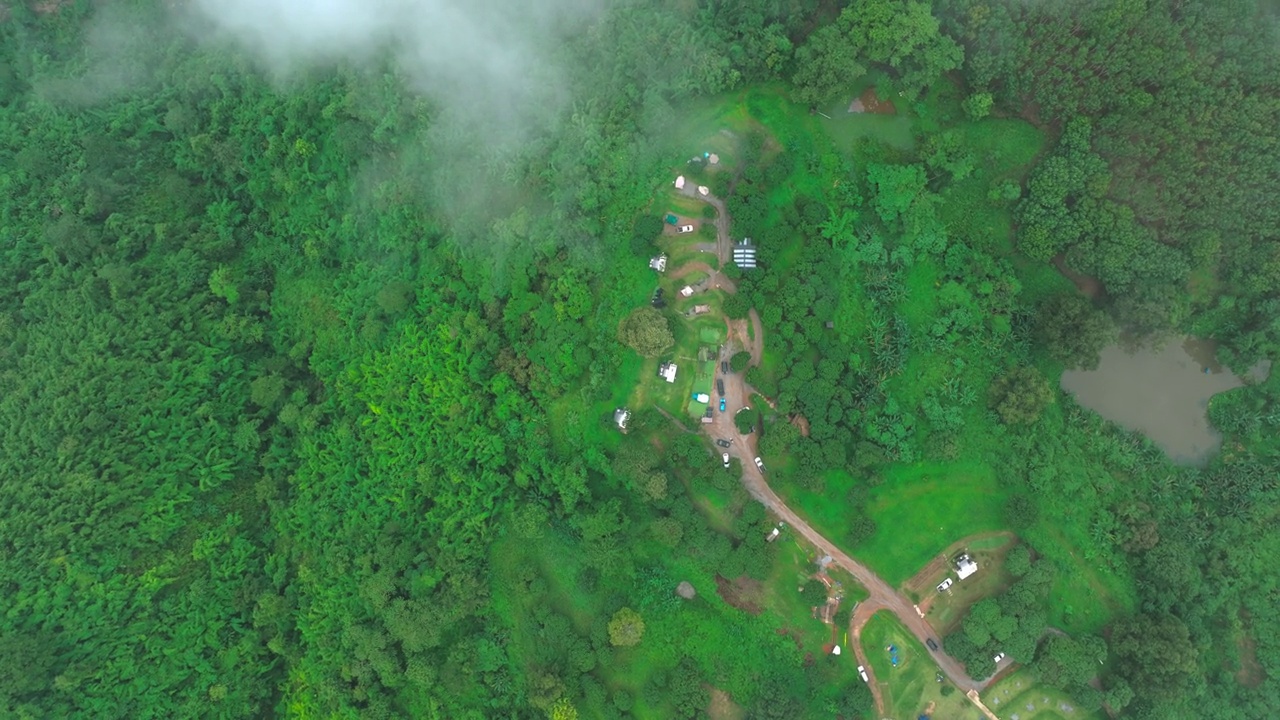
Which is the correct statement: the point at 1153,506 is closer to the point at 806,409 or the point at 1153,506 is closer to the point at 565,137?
the point at 806,409

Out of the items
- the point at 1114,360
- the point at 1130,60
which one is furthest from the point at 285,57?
the point at 1114,360

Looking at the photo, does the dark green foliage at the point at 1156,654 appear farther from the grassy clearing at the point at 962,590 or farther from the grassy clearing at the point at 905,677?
the grassy clearing at the point at 905,677

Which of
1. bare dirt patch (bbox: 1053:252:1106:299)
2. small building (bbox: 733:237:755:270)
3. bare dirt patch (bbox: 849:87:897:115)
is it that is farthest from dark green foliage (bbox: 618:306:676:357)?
bare dirt patch (bbox: 1053:252:1106:299)

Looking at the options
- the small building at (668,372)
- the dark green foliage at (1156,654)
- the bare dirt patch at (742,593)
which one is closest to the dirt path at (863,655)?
the bare dirt patch at (742,593)

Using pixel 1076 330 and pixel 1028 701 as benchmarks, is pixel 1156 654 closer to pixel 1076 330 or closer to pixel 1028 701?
pixel 1028 701

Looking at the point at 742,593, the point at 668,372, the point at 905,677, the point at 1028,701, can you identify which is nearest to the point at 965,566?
the point at 905,677
